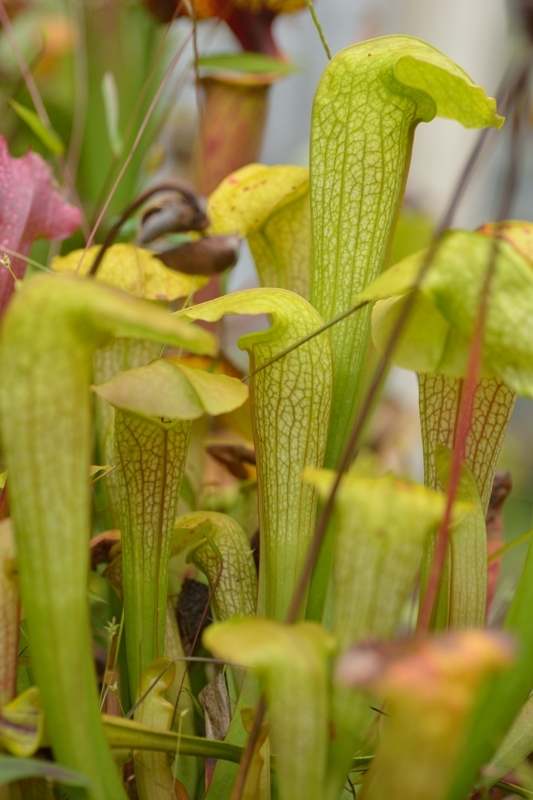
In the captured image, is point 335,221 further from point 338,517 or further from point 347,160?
point 338,517

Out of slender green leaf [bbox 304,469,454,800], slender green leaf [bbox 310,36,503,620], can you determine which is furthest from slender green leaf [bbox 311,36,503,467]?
slender green leaf [bbox 304,469,454,800]

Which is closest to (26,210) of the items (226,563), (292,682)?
(226,563)

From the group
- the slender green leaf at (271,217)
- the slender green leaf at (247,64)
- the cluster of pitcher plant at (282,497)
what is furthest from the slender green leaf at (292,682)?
the slender green leaf at (247,64)

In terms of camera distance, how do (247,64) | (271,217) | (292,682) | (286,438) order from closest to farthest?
(292,682), (286,438), (271,217), (247,64)

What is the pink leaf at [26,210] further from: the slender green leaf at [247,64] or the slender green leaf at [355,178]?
the slender green leaf at [247,64]

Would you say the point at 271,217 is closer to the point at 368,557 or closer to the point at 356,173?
the point at 356,173

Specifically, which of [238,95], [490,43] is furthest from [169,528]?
[490,43]

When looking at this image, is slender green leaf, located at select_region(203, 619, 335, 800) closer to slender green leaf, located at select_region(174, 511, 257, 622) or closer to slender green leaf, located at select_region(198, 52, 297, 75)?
slender green leaf, located at select_region(174, 511, 257, 622)

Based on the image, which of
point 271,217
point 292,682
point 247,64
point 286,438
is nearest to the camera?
point 292,682
